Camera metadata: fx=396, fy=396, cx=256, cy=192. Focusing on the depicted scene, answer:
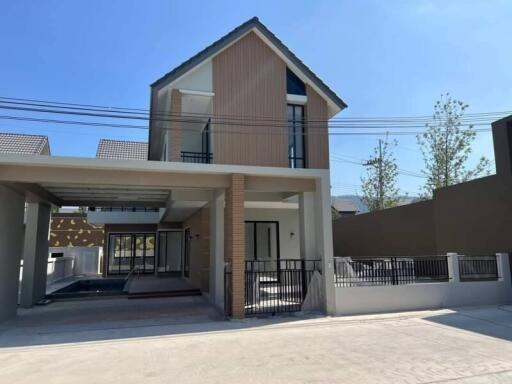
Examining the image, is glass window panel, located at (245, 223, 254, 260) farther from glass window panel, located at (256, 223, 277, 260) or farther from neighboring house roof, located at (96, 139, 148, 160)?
neighboring house roof, located at (96, 139, 148, 160)

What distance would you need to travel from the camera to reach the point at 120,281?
20984 millimetres

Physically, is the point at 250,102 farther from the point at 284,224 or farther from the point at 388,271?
the point at 388,271

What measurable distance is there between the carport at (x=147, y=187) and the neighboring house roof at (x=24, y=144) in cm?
1427

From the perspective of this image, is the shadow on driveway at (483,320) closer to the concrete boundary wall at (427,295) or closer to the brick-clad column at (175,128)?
the concrete boundary wall at (427,295)

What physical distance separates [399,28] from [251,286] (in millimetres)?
8762

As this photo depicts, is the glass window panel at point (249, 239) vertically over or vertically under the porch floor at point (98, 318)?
Answer: over

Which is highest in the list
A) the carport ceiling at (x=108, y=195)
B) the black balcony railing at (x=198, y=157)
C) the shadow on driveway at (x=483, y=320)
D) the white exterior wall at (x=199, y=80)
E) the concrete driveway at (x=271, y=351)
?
the white exterior wall at (x=199, y=80)

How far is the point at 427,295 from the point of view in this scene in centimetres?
1062

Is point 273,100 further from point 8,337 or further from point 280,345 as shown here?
point 8,337

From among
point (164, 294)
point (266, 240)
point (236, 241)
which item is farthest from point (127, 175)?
point (266, 240)

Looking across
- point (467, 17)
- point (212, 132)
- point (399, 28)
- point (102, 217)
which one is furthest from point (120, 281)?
point (467, 17)

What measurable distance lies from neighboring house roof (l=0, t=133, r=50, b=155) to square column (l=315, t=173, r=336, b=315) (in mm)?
20126

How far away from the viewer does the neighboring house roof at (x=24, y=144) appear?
2412cm

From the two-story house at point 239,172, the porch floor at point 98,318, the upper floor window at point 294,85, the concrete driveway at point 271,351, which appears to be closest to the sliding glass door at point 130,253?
the two-story house at point 239,172
